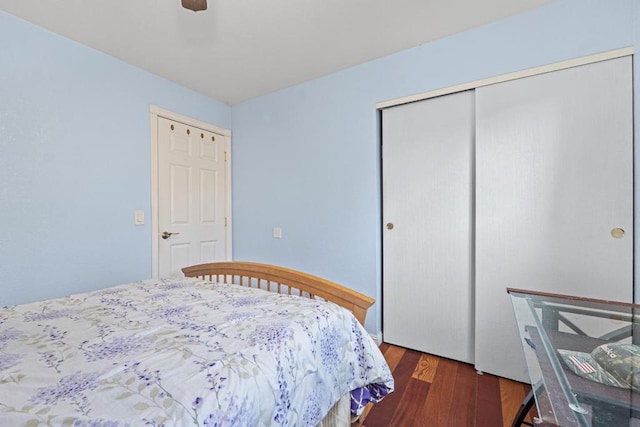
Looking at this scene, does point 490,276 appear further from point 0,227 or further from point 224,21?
point 0,227

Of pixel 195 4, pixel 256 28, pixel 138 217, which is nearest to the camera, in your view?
pixel 195 4

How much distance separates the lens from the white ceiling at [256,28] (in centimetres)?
170

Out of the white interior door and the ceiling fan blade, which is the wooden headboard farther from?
the ceiling fan blade

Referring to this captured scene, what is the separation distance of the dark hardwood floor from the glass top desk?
0.70 m

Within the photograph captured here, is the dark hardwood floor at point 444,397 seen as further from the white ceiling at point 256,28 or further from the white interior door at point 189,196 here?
the white ceiling at point 256,28

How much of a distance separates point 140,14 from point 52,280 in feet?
6.16

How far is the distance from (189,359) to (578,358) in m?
1.16

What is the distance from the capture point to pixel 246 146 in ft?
10.2

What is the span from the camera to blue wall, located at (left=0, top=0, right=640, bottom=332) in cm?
172

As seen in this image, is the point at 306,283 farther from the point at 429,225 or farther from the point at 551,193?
the point at 551,193

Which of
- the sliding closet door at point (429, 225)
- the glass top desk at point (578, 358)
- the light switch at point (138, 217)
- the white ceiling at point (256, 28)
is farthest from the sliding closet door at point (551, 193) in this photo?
the light switch at point (138, 217)

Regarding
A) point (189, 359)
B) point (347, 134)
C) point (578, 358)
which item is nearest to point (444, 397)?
point (578, 358)

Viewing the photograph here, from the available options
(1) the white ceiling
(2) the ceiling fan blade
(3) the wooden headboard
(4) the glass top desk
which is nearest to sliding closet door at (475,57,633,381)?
(4) the glass top desk

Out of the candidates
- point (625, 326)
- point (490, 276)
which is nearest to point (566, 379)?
point (625, 326)
